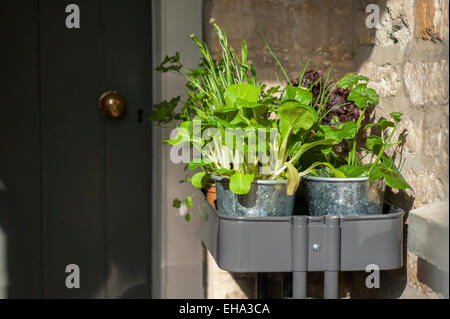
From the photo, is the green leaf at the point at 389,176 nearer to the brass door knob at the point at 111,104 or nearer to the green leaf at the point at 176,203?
the green leaf at the point at 176,203

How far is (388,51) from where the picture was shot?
1739 millimetres

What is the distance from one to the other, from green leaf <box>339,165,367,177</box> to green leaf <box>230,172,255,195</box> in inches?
11.7

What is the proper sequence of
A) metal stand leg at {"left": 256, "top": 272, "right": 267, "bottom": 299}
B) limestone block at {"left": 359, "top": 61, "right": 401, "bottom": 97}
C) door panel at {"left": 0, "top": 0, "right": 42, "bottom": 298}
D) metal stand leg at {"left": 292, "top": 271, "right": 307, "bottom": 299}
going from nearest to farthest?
1. metal stand leg at {"left": 292, "top": 271, "right": 307, "bottom": 299}
2. limestone block at {"left": 359, "top": 61, "right": 401, "bottom": 97}
3. metal stand leg at {"left": 256, "top": 272, "right": 267, "bottom": 299}
4. door panel at {"left": 0, "top": 0, "right": 42, "bottom": 298}

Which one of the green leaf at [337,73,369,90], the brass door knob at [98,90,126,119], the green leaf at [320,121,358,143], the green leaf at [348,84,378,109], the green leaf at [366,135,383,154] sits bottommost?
the green leaf at [366,135,383,154]

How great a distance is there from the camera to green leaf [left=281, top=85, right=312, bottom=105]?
1.44m

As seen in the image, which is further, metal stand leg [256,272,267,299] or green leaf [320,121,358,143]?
metal stand leg [256,272,267,299]

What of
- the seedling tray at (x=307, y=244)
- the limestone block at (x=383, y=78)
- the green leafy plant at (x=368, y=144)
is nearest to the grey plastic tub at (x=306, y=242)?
the seedling tray at (x=307, y=244)

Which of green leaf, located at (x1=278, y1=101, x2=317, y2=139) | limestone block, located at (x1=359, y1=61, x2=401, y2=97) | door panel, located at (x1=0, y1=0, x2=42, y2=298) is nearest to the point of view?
green leaf, located at (x1=278, y1=101, x2=317, y2=139)

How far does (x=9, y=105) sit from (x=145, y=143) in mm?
553

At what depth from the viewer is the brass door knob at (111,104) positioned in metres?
2.21

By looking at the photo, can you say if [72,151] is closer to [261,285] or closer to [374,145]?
[261,285]

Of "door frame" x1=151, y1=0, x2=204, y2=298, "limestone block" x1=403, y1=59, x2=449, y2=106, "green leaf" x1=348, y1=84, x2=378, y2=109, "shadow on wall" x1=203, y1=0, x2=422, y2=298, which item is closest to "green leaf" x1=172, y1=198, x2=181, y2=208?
"door frame" x1=151, y1=0, x2=204, y2=298

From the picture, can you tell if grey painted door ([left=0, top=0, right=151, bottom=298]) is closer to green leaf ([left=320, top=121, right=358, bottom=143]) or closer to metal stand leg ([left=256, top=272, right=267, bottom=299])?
metal stand leg ([left=256, top=272, right=267, bottom=299])
